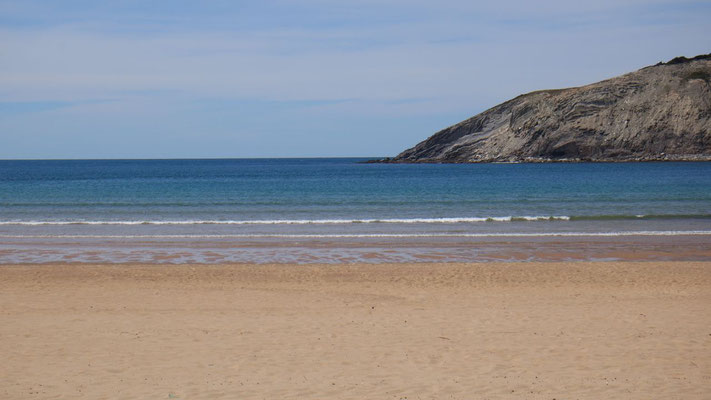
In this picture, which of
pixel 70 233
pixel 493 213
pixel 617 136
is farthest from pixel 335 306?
pixel 617 136

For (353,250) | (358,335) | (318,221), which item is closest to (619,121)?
(318,221)

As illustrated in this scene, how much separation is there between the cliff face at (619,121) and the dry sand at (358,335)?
93388mm

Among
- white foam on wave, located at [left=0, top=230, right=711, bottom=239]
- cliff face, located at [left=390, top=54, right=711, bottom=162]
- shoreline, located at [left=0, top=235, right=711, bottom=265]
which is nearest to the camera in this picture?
shoreline, located at [left=0, top=235, right=711, bottom=265]

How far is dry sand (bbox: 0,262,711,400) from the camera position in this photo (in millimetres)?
7148

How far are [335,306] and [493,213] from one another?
2212 cm

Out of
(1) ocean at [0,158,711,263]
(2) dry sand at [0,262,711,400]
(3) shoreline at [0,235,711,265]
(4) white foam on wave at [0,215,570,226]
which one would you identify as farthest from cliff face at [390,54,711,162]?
(2) dry sand at [0,262,711,400]

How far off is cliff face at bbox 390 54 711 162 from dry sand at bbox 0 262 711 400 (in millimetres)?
93388

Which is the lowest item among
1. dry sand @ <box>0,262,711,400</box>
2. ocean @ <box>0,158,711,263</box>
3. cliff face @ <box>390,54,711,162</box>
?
dry sand @ <box>0,262,711,400</box>

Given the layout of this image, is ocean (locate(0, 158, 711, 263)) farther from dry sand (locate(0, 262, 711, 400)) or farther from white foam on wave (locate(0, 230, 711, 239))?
dry sand (locate(0, 262, 711, 400))

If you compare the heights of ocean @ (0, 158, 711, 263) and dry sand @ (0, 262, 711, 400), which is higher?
ocean @ (0, 158, 711, 263)

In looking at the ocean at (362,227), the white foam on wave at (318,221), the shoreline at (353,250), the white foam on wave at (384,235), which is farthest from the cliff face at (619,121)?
the shoreline at (353,250)

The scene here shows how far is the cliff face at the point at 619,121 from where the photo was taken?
323ft

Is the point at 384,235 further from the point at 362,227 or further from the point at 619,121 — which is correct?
the point at 619,121

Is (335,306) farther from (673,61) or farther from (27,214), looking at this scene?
(673,61)
